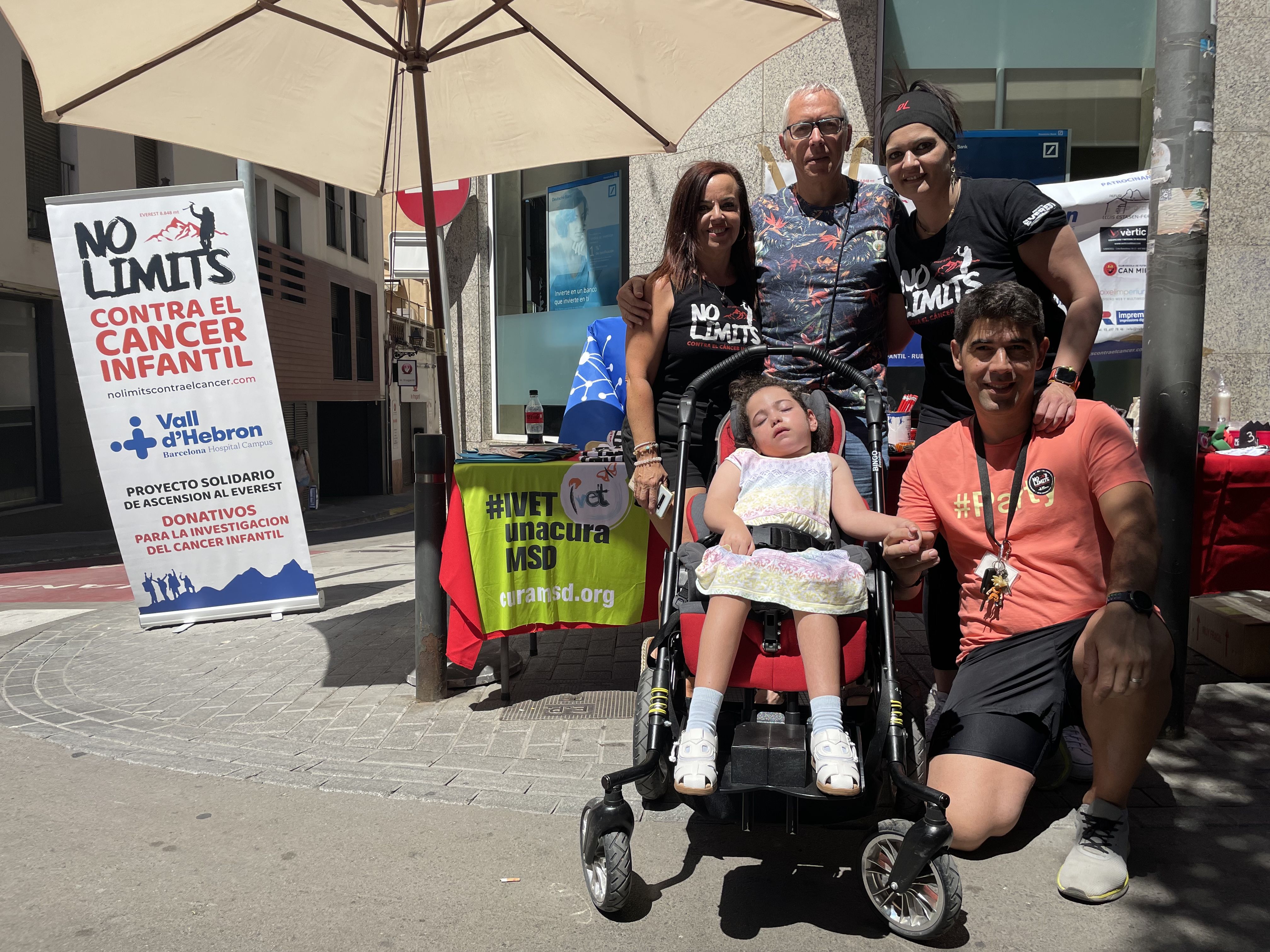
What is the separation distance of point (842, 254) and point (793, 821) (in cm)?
210

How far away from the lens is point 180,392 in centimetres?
620

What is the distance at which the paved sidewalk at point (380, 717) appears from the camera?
352 centimetres

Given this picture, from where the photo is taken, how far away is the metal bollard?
4.39 meters

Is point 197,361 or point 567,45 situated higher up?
point 567,45

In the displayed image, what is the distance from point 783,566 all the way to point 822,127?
174cm

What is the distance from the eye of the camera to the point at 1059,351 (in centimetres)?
323

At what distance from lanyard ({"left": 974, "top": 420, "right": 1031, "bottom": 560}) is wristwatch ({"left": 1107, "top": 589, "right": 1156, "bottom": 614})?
1.31ft

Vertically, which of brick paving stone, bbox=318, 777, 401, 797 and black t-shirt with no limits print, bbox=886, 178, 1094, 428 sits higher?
black t-shirt with no limits print, bbox=886, 178, 1094, 428

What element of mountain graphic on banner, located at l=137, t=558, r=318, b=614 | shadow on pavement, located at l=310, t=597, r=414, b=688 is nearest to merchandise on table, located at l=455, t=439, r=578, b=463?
shadow on pavement, located at l=310, t=597, r=414, b=688

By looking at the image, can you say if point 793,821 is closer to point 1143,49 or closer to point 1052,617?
point 1052,617

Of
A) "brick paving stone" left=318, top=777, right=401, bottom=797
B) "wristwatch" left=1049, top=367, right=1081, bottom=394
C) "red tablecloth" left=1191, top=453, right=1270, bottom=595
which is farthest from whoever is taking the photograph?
"red tablecloth" left=1191, top=453, right=1270, bottom=595

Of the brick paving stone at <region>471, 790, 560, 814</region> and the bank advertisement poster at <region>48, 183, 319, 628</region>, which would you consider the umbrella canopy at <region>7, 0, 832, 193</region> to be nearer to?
the bank advertisement poster at <region>48, 183, 319, 628</region>

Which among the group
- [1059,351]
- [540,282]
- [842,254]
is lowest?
[1059,351]

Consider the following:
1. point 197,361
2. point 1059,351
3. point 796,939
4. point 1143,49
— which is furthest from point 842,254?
point 1143,49
